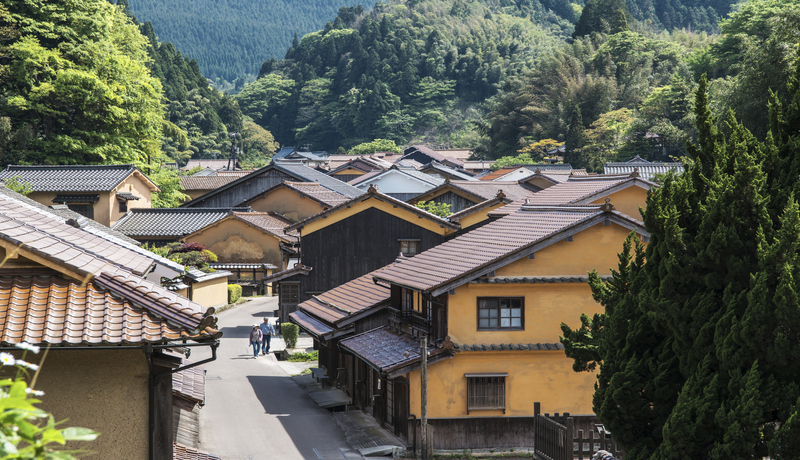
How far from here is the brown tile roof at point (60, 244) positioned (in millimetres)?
6938

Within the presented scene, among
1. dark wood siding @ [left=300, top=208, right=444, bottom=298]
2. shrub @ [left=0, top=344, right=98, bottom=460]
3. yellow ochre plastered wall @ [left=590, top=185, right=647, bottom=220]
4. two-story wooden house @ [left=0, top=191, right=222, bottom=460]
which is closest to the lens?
shrub @ [left=0, top=344, right=98, bottom=460]

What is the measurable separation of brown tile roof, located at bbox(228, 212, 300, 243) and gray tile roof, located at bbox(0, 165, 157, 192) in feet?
27.8

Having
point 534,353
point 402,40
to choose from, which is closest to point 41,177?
point 534,353

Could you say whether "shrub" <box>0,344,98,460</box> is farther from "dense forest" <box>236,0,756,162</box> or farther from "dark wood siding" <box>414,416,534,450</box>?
"dense forest" <box>236,0,756,162</box>

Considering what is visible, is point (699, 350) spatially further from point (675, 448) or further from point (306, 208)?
point (306, 208)

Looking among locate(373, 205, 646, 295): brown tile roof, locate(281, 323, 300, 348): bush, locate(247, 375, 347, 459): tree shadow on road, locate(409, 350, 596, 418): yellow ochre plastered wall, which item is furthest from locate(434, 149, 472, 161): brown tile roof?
locate(409, 350, 596, 418): yellow ochre plastered wall

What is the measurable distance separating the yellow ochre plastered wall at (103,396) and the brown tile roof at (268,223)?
40.0 m

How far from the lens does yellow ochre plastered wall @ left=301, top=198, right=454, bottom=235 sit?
34094mm

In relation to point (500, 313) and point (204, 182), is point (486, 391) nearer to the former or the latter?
point (500, 313)

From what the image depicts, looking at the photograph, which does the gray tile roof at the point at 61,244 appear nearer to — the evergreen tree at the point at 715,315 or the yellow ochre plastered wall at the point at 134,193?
the evergreen tree at the point at 715,315

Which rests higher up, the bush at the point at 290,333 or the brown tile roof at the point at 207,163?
the brown tile roof at the point at 207,163

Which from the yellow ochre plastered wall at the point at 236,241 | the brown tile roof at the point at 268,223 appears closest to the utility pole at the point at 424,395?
the brown tile roof at the point at 268,223

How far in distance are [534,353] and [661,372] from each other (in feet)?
28.5

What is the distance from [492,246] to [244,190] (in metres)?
38.7
